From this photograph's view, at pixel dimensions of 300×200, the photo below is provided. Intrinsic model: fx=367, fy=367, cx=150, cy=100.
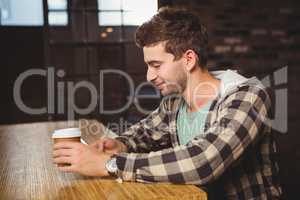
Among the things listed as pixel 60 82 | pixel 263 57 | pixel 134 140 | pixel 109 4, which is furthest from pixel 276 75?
pixel 134 140

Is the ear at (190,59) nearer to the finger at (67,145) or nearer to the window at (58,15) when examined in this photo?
the finger at (67,145)

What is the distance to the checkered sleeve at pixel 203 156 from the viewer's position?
Result: 926 millimetres

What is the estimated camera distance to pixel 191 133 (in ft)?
4.53

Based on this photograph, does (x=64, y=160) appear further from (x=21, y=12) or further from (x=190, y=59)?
(x=21, y=12)

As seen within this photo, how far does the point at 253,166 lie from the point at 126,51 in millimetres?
2546

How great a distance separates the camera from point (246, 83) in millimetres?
1150

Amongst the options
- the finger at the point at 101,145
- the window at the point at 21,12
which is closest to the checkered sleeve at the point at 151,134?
the finger at the point at 101,145

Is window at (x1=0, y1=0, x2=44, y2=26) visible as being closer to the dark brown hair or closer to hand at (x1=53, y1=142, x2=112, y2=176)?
the dark brown hair

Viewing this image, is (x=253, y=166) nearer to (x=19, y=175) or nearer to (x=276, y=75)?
(x=19, y=175)

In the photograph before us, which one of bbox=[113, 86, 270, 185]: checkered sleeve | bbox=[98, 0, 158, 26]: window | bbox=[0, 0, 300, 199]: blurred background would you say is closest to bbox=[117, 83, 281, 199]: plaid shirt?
bbox=[113, 86, 270, 185]: checkered sleeve

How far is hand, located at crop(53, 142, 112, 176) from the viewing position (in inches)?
38.9

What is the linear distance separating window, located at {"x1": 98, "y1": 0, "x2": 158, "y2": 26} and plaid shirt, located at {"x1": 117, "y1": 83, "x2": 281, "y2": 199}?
233 cm

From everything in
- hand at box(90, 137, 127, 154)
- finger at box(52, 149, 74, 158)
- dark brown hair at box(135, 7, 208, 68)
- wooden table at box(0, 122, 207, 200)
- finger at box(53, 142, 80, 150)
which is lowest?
wooden table at box(0, 122, 207, 200)

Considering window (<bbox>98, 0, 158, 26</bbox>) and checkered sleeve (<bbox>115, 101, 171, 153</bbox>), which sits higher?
window (<bbox>98, 0, 158, 26</bbox>)
